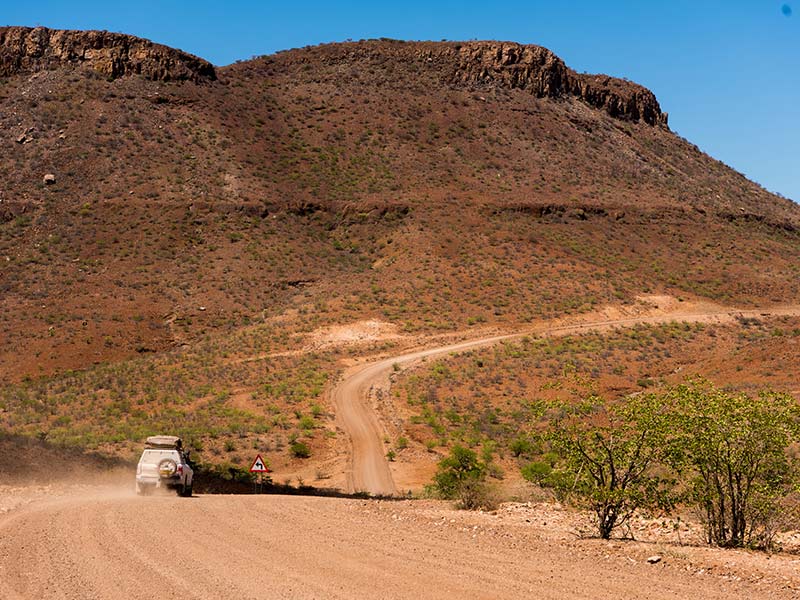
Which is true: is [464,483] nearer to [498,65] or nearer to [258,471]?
[258,471]

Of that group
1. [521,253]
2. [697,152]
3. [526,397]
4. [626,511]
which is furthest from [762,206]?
[626,511]

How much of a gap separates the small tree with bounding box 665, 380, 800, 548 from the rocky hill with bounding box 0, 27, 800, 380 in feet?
134

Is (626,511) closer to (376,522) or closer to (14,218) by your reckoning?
(376,522)

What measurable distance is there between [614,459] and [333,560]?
5.85 meters

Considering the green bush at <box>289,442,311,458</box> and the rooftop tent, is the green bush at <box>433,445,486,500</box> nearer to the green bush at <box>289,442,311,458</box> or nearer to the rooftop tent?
the green bush at <box>289,442,311,458</box>

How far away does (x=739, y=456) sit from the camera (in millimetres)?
13086

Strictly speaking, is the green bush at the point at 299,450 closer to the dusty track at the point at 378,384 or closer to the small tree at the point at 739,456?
the dusty track at the point at 378,384

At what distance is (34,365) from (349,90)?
60726 mm

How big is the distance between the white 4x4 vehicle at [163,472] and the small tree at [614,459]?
1012cm

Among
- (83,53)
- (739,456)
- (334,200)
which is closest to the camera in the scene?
(739,456)

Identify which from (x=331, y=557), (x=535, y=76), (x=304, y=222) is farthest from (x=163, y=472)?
(x=535, y=76)

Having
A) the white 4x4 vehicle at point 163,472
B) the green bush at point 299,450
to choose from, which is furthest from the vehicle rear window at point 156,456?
the green bush at point 299,450

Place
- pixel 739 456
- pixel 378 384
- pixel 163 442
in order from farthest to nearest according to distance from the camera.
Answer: pixel 378 384, pixel 163 442, pixel 739 456

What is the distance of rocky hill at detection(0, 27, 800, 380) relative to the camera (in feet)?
191
